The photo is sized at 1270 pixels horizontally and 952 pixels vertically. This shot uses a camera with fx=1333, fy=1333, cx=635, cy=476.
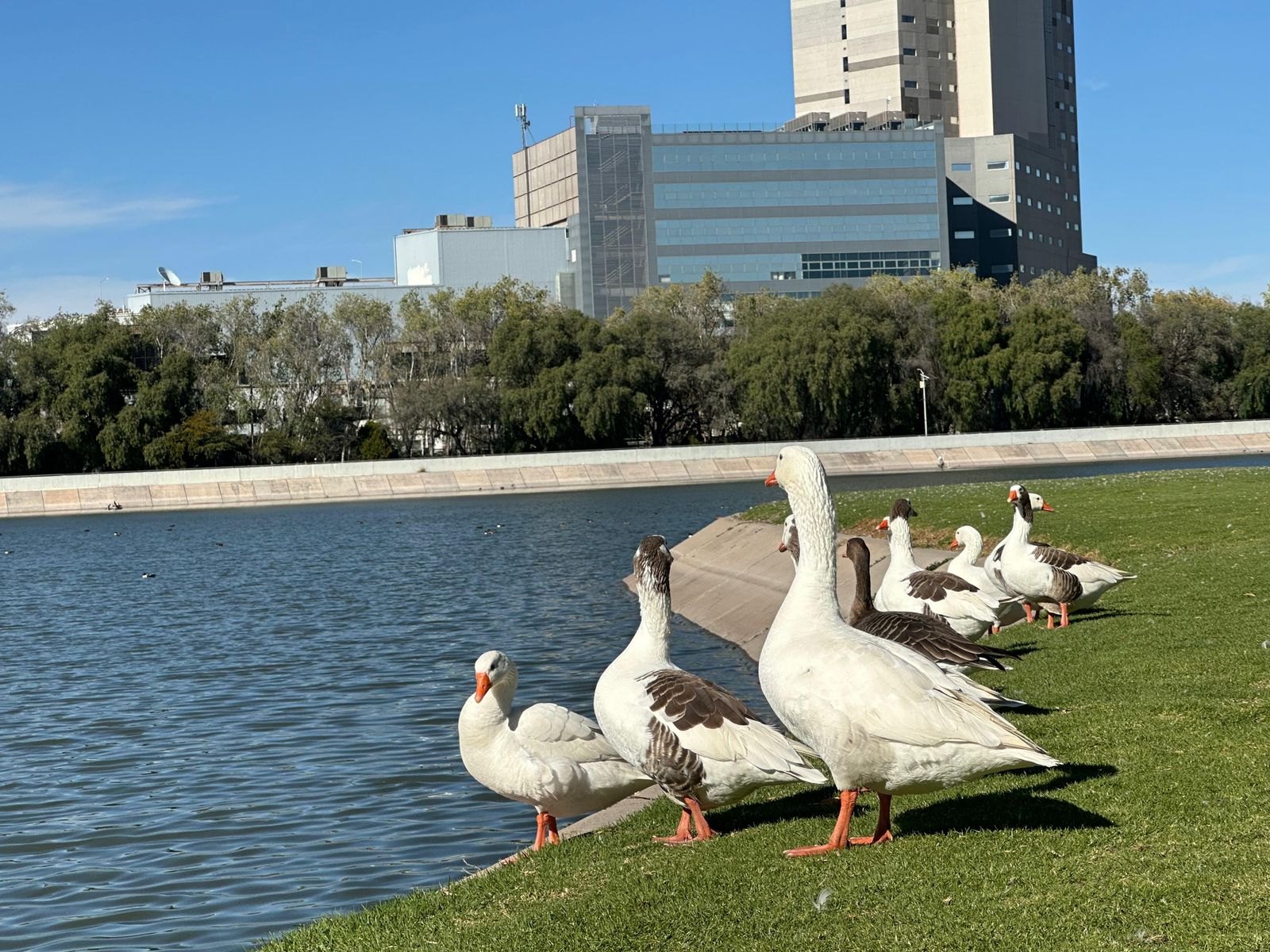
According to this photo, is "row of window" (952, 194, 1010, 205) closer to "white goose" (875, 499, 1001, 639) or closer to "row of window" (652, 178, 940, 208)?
"row of window" (652, 178, 940, 208)

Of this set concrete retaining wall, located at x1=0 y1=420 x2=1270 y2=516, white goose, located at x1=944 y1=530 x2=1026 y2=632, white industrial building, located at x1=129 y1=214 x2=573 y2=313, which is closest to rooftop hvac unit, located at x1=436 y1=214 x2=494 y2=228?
white industrial building, located at x1=129 y1=214 x2=573 y2=313

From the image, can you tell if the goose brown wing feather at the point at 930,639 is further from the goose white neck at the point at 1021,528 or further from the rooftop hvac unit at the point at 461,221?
the rooftop hvac unit at the point at 461,221

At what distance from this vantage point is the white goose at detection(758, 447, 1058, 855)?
7652mm

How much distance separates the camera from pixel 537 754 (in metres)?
10.2

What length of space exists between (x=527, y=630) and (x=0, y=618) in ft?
59.3

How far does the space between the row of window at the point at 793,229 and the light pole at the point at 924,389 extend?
57463 millimetres

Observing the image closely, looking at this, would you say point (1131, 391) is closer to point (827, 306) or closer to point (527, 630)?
point (827, 306)

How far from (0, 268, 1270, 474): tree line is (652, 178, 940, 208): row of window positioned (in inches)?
1782

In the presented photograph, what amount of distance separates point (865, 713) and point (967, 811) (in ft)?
6.32

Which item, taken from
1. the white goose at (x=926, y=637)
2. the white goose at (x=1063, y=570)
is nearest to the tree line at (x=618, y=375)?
the white goose at (x=1063, y=570)

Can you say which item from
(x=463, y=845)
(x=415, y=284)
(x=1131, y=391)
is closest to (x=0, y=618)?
(x=463, y=845)

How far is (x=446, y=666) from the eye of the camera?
24.7 m

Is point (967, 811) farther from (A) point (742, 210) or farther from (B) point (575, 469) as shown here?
(A) point (742, 210)

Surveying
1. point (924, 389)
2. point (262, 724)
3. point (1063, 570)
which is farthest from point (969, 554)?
point (924, 389)
